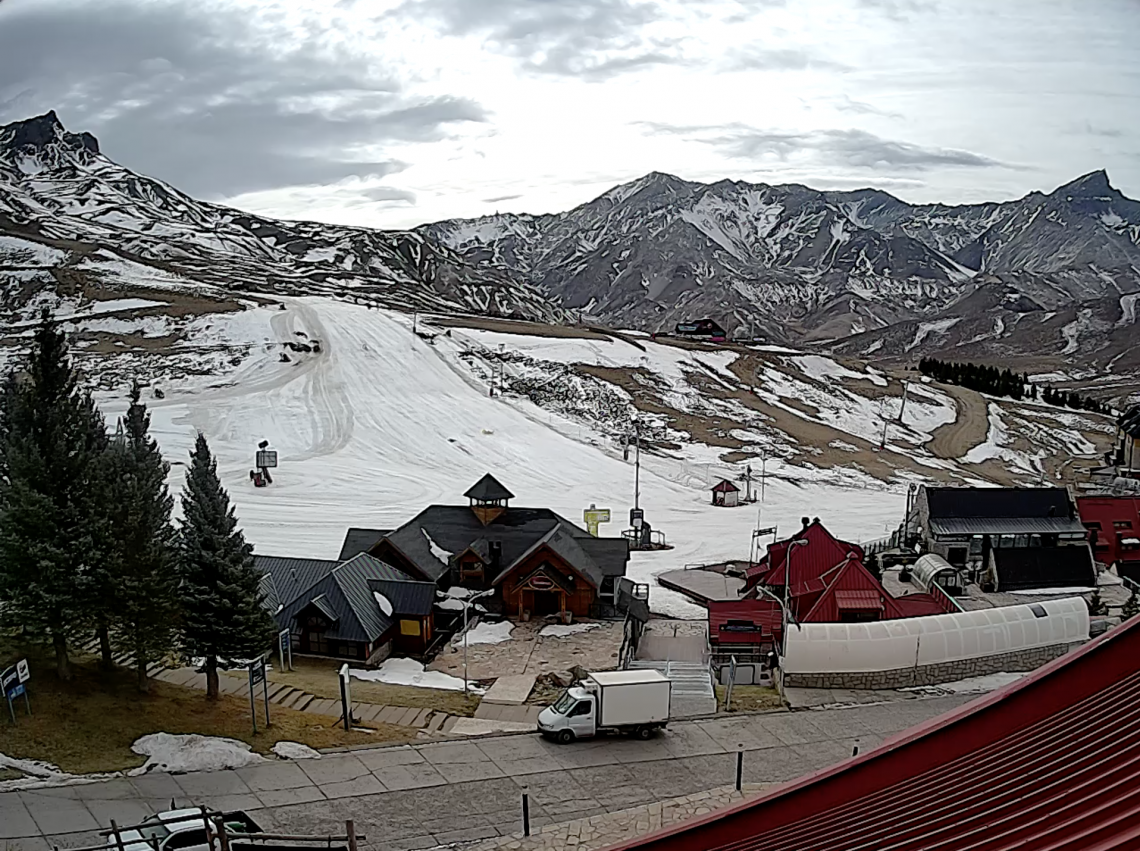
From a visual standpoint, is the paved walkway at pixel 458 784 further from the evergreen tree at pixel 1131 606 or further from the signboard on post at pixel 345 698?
the evergreen tree at pixel 1131 606

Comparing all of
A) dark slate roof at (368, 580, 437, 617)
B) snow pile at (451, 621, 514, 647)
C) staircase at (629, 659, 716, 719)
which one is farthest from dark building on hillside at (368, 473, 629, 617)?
staircase at (629, 659, 716, 719)

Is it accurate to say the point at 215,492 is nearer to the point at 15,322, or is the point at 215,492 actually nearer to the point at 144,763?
the point at 144,763

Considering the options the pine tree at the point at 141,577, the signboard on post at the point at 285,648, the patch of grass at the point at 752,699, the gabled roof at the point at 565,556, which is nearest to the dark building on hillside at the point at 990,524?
the gabled roof at the point at 565,556

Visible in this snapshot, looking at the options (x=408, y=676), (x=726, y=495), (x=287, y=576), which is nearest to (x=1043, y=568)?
(x=726, y=495)

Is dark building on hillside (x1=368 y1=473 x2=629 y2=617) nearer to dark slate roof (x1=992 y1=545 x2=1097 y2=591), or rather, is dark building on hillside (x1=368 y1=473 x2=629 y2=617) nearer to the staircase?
the staircase

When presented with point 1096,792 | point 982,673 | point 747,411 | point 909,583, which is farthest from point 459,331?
point 1096,792

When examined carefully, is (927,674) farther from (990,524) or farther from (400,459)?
(400,459)
